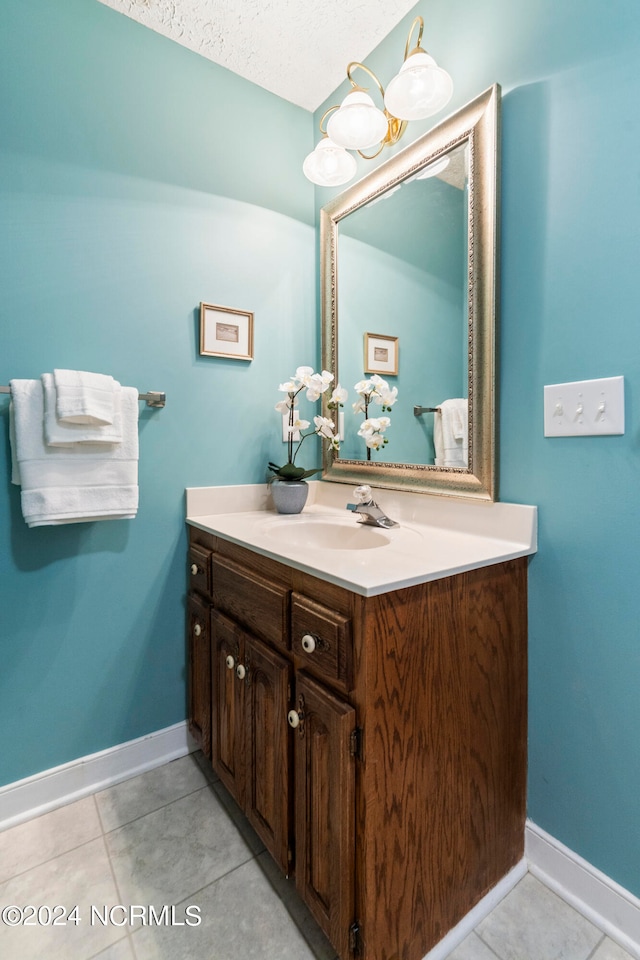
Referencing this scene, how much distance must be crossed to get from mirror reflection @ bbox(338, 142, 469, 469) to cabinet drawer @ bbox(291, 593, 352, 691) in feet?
1.91

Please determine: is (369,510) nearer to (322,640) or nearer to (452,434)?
(452,434)

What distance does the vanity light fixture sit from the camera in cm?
112

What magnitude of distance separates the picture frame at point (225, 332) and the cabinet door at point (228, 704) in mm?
866

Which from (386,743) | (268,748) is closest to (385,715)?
(386,743)

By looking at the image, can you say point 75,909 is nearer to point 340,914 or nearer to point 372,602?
point 340,914

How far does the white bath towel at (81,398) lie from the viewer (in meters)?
1.15

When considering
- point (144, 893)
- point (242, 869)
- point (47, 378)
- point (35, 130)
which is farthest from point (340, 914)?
point (35, 130)

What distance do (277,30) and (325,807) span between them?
2.11 metres

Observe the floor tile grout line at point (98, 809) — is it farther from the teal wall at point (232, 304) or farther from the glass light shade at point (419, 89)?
the glass light shade at point (419, 89)

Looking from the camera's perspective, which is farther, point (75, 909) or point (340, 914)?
point (75, 909)

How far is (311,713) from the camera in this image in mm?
893

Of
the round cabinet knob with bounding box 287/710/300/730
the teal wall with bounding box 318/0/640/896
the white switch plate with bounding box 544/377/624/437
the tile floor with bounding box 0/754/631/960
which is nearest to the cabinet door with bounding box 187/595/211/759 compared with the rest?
the tile floor with bounding box 0/754/631/960

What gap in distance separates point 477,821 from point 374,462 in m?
0.98

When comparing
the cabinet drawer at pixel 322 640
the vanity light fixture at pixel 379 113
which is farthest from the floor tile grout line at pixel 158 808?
the vanity light fixture at pixel 379 113
